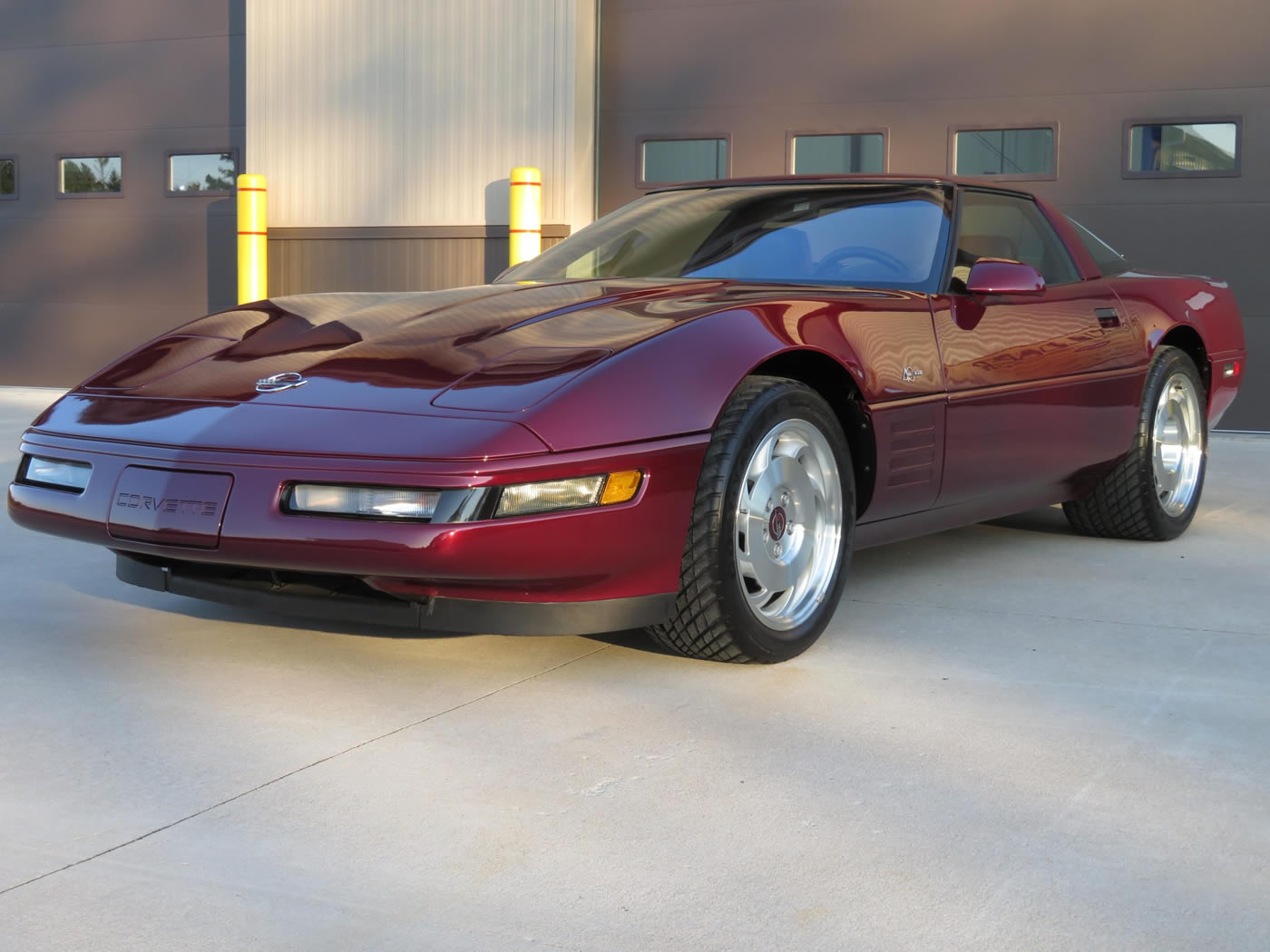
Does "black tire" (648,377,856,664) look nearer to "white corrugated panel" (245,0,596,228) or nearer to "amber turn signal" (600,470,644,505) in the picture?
"amber turn signal" (600,470,644,505)

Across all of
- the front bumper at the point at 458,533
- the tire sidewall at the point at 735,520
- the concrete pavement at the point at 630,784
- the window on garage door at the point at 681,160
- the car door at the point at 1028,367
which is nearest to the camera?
the concrete pavement at the point at 630,784

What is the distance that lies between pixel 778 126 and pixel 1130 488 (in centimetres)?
716

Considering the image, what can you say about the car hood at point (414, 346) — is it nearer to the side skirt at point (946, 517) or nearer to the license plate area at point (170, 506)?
the license plate area at point (170, 506)

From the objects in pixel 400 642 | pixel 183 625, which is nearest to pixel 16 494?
pixel 183 625

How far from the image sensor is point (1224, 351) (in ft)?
18.3

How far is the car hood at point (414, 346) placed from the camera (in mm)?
2992

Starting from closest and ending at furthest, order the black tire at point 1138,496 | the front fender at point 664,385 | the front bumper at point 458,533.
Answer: the front bumper at point 458,533 < the front fender at point 664,385 < the black tire at point 1138,496

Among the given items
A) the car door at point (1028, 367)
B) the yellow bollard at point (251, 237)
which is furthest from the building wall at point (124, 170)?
the car door at point (1028, 367)

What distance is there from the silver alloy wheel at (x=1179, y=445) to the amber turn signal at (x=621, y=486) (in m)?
2.89

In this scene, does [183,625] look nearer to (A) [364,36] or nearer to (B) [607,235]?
(B) [607,235]

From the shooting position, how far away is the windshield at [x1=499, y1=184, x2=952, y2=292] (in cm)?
403

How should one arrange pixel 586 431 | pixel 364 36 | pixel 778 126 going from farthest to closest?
pixel 364 36, pixel 778 126, pixel 586 431

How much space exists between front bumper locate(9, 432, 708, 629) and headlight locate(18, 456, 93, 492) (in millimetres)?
87

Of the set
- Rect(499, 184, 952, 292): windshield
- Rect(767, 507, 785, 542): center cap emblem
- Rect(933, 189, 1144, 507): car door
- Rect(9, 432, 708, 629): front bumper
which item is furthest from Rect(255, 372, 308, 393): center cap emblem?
Rect(933, 189, 1144, 507): car door
